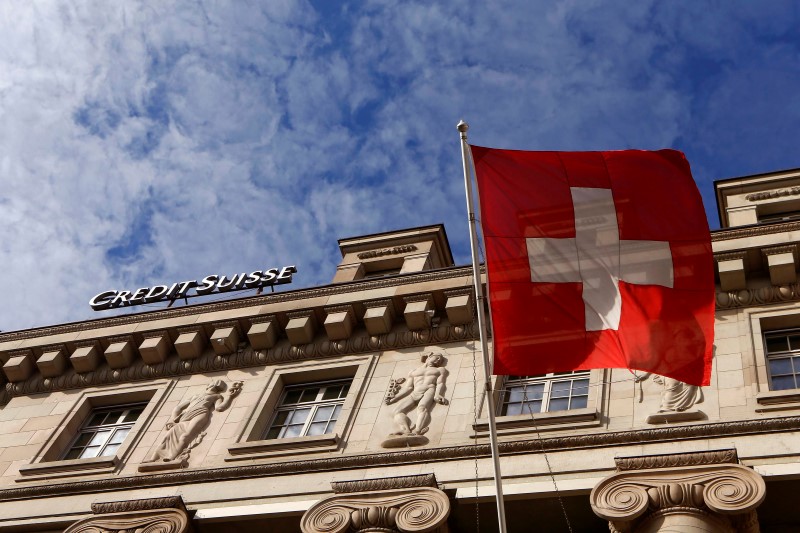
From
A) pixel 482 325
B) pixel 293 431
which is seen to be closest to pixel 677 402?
pixel 482 325

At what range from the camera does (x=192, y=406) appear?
26156 mm

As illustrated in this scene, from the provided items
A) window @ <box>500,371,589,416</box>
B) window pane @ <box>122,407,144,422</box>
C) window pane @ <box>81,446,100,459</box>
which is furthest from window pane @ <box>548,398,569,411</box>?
window pane @ <box>81,446,100,459</box>

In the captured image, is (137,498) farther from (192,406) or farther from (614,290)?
(614,290)

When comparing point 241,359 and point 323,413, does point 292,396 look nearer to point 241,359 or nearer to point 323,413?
point 323,413

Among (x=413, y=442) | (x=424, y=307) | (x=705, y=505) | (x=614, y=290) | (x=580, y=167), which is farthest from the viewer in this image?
(x=424, y=307)

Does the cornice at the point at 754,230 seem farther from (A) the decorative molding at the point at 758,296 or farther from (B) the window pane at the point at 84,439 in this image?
(B) the window pane at the point at 84,439

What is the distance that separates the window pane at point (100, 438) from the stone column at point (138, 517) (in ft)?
13.7

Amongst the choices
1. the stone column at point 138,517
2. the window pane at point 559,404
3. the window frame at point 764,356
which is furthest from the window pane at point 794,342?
the stone column at point 138,517

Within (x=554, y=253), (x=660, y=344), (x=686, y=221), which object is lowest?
(x=660, y=344)

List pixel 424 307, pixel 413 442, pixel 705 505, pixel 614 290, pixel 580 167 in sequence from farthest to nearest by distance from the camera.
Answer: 1. pixel 424 307
2. pixel 413 442
3. pixel 580 167
4. pixel 614 290
5. pixel 705 505

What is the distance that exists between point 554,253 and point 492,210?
134cm

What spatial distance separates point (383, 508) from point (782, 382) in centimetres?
798

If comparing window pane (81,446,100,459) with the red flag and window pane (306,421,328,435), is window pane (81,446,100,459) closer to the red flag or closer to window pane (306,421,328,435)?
window pane (306,421,328,435)

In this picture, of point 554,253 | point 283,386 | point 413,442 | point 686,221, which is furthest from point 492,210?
point 283,386
